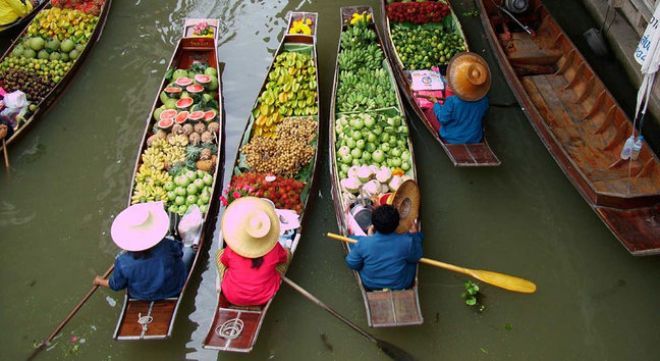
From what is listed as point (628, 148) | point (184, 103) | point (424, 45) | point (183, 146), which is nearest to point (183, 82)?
point (184, 103)

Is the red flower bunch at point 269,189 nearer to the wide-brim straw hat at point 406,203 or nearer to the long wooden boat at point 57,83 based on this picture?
the wide-brim straw hat at point 406,203

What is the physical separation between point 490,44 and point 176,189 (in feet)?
17.9

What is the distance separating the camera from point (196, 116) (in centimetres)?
677

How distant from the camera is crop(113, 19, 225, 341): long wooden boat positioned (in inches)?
191

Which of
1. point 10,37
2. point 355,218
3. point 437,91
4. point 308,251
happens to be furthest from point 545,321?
point 10,37

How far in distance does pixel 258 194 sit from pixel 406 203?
171 centimetres

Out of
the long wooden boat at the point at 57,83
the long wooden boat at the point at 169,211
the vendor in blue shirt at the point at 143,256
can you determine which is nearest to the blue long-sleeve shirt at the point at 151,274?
the vendor in blue shirt at the point at 143,256

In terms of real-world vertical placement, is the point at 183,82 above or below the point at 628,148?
above

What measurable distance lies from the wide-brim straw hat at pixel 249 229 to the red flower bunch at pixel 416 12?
4.63 meters

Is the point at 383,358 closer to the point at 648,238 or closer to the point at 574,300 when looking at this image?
the point at 574,300

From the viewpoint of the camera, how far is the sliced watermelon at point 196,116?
6.75 m

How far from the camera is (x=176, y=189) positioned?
6023 millimetres

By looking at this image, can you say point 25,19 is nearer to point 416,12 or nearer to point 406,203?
point 416,12

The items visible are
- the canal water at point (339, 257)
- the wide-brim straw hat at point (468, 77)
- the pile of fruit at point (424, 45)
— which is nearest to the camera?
the canal water at point (339, 257)
